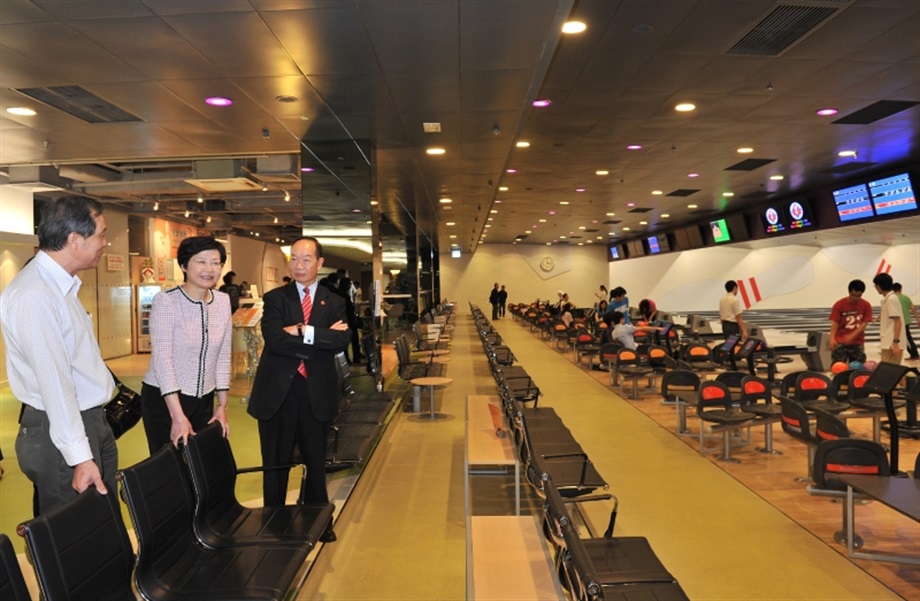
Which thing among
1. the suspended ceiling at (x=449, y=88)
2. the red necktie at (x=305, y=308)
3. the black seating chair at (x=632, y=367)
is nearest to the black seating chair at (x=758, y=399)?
the black seating chair at (x=632, y=367)

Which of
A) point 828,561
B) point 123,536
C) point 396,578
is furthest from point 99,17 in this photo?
point 828,561

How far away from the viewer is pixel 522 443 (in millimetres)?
4125

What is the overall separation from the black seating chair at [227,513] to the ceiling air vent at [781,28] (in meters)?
4.44

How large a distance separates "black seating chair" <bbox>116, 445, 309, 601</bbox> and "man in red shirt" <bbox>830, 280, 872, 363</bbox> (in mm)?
7132

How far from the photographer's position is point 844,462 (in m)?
4.05

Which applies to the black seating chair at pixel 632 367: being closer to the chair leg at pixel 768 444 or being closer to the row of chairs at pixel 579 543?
the chair leg at pixel 768 444

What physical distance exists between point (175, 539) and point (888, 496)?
10.5 feet

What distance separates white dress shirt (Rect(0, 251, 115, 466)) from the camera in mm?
2295

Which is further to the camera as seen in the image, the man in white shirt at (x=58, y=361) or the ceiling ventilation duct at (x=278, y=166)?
the ceiling ventilation duct at (x=278, y=166)

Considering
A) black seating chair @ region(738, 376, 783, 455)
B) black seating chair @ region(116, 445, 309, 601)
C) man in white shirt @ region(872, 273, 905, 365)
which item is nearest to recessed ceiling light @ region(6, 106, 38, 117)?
black seating chair @ region(116, 445, 309, 601)

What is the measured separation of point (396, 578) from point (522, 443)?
103 cm

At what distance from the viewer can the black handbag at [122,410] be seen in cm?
345

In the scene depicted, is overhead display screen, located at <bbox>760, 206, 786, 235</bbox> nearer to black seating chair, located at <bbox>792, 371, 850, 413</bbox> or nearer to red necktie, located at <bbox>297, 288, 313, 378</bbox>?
black seating chair, located at <bbox>792, 371, 850, 413</bbox>

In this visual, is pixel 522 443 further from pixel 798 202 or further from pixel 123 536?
pixel 798 202
